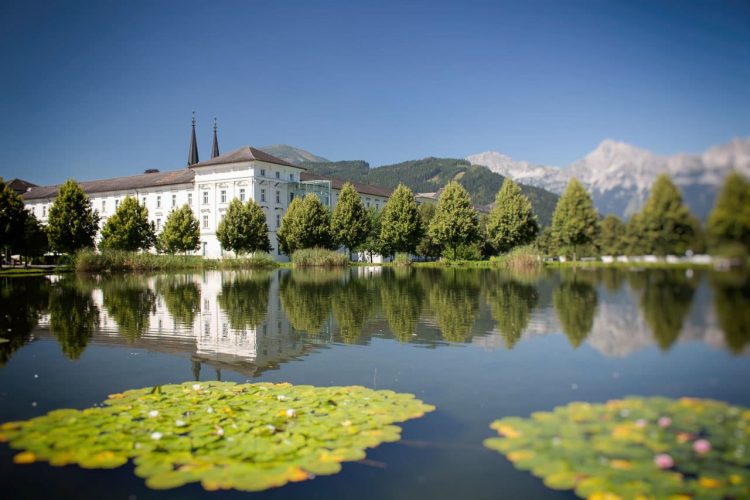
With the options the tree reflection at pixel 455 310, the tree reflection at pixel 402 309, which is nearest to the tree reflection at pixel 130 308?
→ the tree reflection at pixel 402 309

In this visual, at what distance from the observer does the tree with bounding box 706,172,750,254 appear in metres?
7.38

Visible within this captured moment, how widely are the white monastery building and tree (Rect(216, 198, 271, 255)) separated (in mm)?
9169

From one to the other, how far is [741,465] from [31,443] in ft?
23.5

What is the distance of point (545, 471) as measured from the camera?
4.80 m

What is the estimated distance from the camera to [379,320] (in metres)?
14.8

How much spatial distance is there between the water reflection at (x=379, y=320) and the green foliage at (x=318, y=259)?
106ft

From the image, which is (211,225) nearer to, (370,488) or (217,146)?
(217,146)

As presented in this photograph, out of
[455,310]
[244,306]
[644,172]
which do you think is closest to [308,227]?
[244,306]

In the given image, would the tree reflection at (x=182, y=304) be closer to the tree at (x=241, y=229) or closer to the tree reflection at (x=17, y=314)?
the tree reflection at (x=17, y=314)

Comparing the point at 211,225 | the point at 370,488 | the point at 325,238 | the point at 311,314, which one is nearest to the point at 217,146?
the point at 211,225

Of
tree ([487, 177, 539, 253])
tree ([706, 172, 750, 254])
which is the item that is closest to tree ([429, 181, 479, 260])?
tree ([487, 177, 539, 253])

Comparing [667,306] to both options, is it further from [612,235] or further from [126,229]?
[126,229]

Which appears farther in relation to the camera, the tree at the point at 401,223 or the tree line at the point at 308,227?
the tree at the point at 401,223

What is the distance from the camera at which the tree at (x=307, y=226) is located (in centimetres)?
5931
